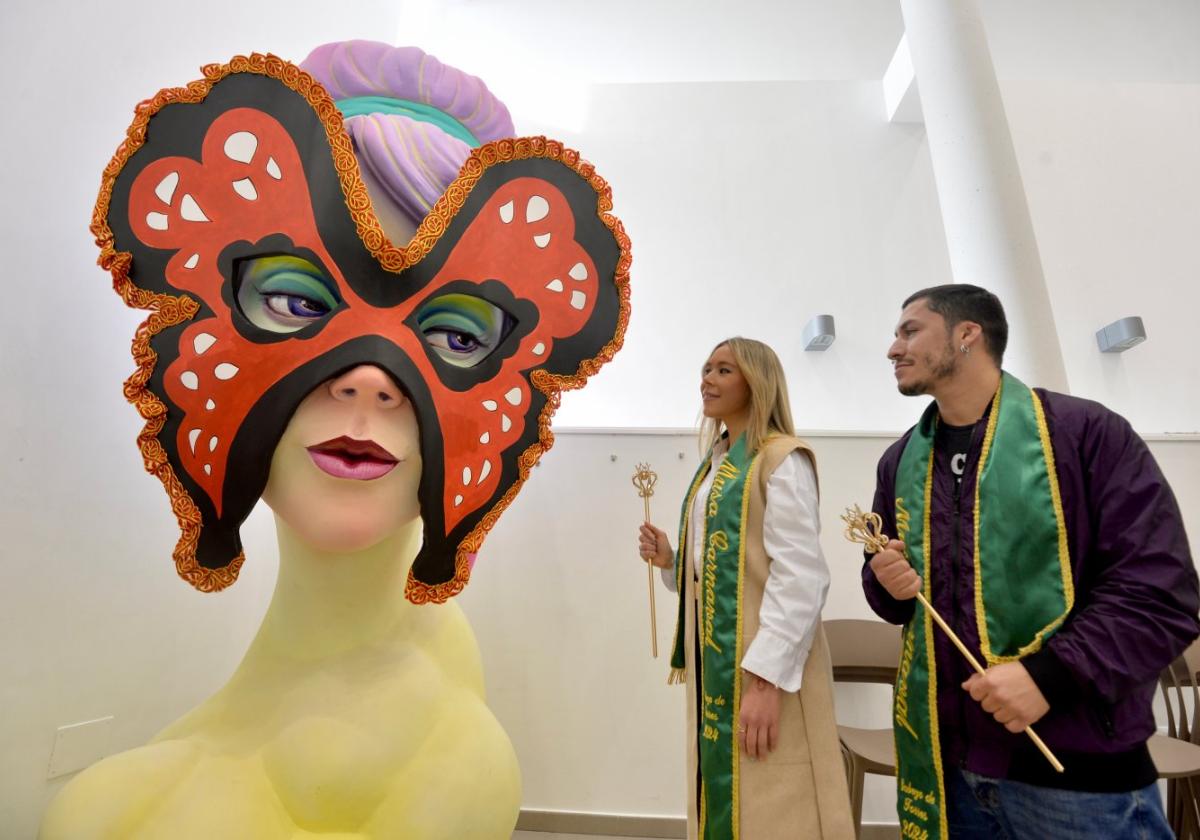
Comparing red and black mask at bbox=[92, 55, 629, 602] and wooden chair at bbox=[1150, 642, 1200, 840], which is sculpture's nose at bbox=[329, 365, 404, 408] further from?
wooden chair at bbox=[1150, 642, 1200, 840]

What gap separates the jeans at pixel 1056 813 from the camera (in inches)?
36.3

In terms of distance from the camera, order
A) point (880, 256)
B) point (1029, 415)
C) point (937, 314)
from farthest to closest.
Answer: point (880, 256), point (937, 314), point (1029, 415)

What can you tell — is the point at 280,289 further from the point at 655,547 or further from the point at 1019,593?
the point at 1019,593

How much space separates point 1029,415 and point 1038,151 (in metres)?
3.16

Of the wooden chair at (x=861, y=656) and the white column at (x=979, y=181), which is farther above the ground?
the white column at (x=979, y=181)

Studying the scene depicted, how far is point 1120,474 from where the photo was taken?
1002 millimetres

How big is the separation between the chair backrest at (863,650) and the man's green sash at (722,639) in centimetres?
106

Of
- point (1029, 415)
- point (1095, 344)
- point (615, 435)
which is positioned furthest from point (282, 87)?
point (1095, 344)

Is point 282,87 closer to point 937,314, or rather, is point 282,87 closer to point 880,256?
point 937,314

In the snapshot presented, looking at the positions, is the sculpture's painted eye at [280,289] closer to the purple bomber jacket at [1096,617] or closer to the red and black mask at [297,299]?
the red and black mask at [297,299]

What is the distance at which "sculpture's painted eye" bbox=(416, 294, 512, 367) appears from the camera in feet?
3.59

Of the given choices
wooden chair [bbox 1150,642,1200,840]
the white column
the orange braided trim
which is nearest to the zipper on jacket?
the orange braided trim

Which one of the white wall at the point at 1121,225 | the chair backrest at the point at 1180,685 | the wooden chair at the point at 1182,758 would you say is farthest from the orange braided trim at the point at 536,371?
the white wall at the point at 1121,225

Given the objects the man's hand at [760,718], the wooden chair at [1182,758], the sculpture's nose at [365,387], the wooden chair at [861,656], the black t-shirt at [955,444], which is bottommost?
the wooden chair at [1182,758]
